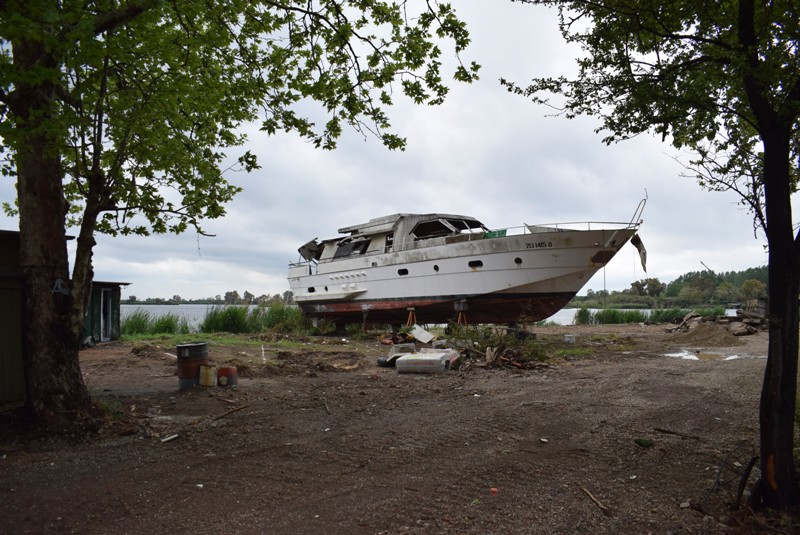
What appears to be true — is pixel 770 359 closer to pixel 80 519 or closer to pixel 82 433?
pixel 80 519

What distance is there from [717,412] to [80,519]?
22.5 feet

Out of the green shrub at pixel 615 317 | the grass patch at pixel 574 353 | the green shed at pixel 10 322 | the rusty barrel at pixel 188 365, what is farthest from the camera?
the green shrub at pixel 615 317

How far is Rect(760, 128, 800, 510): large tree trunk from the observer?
3.46 metres

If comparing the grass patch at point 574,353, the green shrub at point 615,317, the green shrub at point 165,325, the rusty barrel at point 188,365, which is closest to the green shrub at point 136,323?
the green shrub at point 165,325

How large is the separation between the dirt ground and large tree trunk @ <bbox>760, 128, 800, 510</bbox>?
0.41 metres

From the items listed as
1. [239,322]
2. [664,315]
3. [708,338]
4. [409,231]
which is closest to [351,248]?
[409,231]

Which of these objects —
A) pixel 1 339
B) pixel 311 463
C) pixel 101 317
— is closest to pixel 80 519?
pixel 311 463

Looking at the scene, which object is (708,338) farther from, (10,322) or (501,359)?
(10,322)

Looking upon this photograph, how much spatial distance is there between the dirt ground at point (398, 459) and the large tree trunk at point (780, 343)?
41 cm

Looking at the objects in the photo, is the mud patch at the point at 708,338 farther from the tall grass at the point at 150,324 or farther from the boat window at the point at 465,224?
the tall grass at the point at 150,324

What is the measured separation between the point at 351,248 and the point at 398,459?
60.0 feet

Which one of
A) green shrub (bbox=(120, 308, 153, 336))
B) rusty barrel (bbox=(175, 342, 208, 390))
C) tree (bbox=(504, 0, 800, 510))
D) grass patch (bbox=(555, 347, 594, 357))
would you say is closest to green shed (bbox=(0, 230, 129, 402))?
rusty barrel (bbox=(175, 342, 208, 390))

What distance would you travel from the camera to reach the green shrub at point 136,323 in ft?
69.4

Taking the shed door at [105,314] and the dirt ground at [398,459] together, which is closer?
the dirt ground at [398,459]
